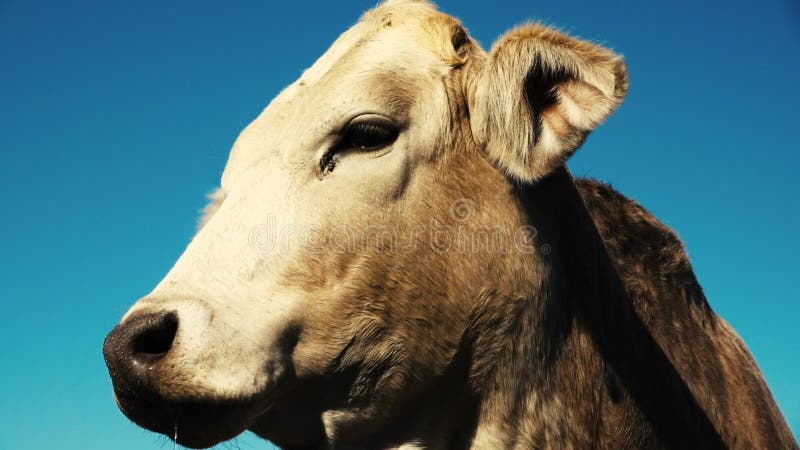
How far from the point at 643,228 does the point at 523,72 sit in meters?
1.79

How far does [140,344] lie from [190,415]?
353mm

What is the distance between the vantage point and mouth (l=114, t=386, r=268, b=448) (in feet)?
10.6

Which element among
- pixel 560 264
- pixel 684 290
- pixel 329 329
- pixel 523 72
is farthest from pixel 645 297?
pixel 329 329

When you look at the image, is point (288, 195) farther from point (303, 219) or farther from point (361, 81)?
point (361, 81)

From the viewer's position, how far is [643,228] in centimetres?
533

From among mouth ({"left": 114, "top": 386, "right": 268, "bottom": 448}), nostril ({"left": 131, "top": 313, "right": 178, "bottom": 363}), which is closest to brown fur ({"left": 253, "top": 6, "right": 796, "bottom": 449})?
mouth ({"left": 114, "top": 386, "right": 268, "bottom": 448})

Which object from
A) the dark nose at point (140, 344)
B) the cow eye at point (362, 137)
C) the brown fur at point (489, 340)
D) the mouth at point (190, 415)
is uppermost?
the cow eye at point (362, 137)

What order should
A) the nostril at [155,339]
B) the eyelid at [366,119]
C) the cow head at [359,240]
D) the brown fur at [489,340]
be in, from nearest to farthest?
the nostril at [155,339] < the cow head at [359,240] < the brown fur at [489,340] < the eyelid at [366,119]

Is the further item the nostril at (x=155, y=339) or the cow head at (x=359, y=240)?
the cow head at (x=359, y=240)

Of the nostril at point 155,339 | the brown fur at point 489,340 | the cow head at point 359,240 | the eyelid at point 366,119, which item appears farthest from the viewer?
the eyelid at point 366,119

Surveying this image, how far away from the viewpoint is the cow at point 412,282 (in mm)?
3293

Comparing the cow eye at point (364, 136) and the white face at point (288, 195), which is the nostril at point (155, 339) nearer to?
the white face at point (288, 195)

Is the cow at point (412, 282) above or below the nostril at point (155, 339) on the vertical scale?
above

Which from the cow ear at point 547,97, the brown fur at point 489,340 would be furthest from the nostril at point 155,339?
the cow ear at point 547,97
